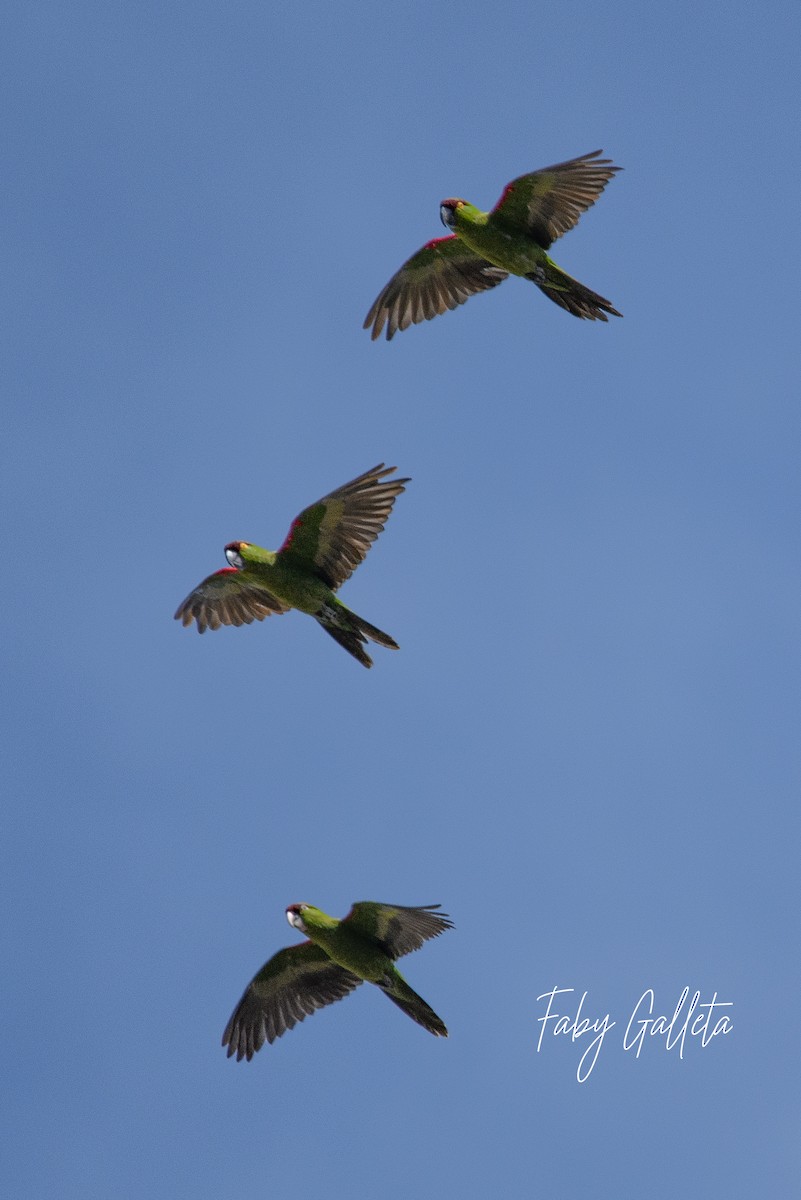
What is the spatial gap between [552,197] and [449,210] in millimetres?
1291

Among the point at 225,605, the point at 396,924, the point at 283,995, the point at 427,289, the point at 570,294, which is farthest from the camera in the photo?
the point at 427,289

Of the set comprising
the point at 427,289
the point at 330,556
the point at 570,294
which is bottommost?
the point at 330,556

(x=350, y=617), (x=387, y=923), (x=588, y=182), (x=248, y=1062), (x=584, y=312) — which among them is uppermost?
(x=588, y=182)

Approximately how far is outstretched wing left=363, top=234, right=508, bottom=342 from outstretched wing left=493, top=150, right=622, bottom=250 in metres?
1.65

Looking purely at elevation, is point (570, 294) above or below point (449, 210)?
below

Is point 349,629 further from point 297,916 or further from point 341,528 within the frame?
point 297,916

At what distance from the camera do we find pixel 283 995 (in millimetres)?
17875

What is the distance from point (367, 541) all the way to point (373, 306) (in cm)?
472

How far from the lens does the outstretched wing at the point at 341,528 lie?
17000mm

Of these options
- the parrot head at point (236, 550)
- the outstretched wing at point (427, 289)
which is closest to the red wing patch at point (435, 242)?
the outstretched wing at point (427, 289)

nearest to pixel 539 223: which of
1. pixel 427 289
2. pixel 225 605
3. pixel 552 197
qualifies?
pixel 552 197

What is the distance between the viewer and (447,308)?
20703mm

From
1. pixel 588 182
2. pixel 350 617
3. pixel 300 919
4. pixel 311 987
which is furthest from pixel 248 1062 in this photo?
pixel 588 182

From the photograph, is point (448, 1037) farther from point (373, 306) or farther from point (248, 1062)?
point (373, 306)
